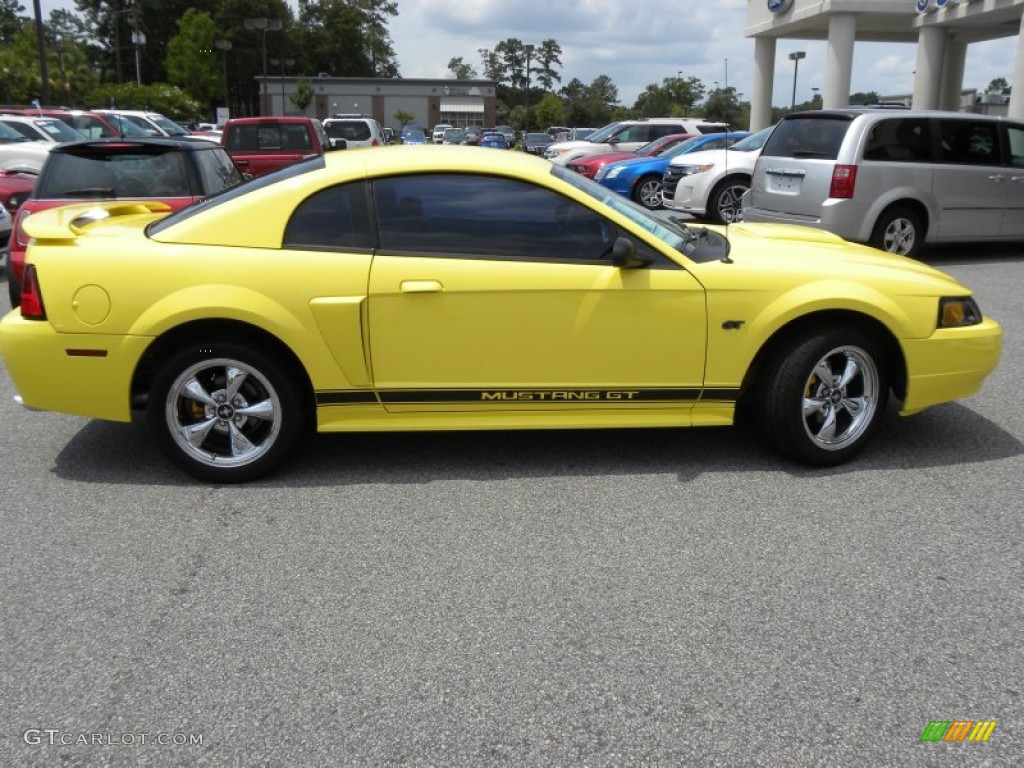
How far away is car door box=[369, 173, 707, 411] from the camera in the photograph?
14.2 ft

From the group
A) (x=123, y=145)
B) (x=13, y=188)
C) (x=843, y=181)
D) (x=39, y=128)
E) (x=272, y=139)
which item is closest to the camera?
(x=123, y=145)

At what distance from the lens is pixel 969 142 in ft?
35.2

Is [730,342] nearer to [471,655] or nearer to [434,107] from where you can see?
[471,655]

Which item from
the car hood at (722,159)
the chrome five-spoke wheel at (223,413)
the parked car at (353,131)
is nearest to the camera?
the chrome five-spoke wheel at (223,413)

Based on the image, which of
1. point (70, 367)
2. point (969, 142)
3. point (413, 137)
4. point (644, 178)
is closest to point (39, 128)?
point (644, 178)

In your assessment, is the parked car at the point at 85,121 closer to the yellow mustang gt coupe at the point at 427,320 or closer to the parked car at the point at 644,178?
the parked car at the point at 644,178

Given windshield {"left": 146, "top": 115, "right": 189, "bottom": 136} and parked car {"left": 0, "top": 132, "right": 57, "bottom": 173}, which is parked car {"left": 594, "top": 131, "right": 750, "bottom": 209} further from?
windshield {"left": 146, "top": 115, "right": 189, "bottom": 136}

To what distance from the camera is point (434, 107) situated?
101 meters

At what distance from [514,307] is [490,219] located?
0.45 meters

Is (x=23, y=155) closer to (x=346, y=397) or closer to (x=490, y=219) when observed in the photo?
(x=346, y=397)

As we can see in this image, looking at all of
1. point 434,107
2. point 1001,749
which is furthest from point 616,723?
point 434,107

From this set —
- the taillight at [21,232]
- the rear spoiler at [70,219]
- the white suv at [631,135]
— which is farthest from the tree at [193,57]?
the rear spoiler at [70,219]

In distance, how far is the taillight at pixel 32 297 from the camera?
4.30 m

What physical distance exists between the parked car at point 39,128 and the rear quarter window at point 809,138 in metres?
12.5
